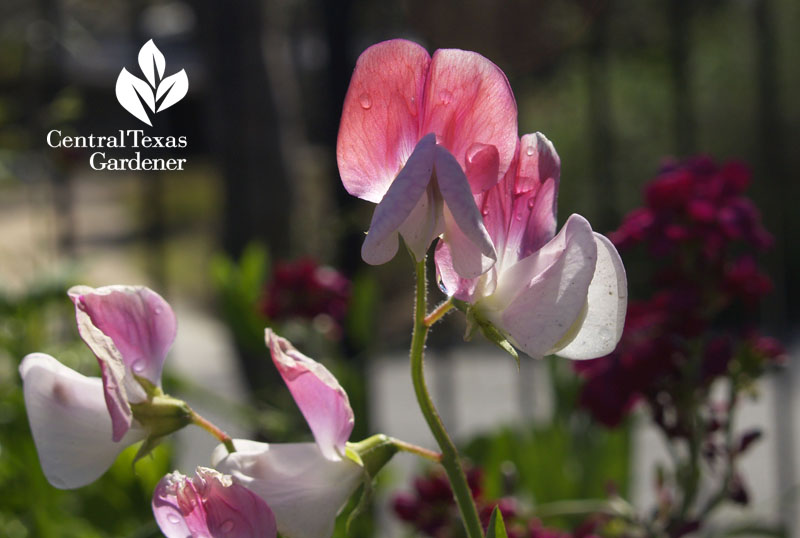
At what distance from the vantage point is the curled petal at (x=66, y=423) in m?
0.38

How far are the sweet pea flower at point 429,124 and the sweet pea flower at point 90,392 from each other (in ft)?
0.33

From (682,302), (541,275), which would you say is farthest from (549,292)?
(682,302)

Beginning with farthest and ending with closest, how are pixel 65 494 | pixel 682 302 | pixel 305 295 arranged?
pixel 305 295
pixel 65 494
pixel 682 302

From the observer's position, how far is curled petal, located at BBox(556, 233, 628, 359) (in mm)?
366

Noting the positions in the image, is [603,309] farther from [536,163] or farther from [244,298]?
[244,298]

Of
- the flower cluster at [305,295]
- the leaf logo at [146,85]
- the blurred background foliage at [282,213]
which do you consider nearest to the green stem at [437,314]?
the blurred background foliage at [282,213]

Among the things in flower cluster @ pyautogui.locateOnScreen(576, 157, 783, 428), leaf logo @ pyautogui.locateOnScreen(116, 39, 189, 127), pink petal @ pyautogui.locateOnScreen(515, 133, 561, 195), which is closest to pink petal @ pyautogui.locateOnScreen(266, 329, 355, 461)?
pink petal @ pyautogui.locateOnScreen(515, 133, 561, 195)

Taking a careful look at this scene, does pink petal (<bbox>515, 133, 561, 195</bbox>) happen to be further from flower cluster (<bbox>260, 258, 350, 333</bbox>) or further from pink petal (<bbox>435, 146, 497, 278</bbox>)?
flower cluster (<bbox>260, 258, 350, 333</bbox>)

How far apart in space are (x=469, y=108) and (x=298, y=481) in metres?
0.15

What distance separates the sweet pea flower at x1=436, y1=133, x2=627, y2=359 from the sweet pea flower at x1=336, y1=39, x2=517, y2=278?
0.02 m

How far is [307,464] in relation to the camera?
1.20ft

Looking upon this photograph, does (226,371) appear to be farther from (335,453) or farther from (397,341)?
(335,453)

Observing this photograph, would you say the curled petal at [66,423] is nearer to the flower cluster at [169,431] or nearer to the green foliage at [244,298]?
the flower cluster at [169,431]

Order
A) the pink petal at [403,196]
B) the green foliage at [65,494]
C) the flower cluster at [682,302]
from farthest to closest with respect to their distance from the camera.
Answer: the green foliage at [65,494]
the flower cluster at [682,302]
the pink petal at [403,196]
